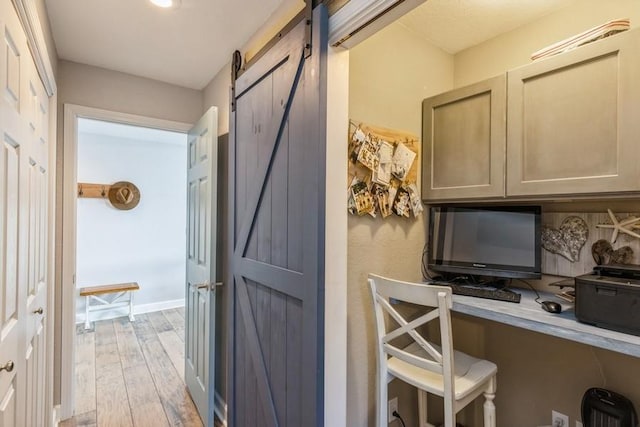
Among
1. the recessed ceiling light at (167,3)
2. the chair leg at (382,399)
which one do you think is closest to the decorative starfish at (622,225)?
the chair leg at (382,399)

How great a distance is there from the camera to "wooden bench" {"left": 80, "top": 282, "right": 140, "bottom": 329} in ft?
13.1

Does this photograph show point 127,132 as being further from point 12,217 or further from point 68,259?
point 12,217

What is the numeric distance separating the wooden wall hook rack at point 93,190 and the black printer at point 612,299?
16.3ft

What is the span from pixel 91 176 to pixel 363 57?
4187 mm

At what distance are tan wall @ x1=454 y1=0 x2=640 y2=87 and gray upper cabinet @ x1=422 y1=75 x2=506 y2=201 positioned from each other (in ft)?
1.26

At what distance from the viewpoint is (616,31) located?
1.32 m

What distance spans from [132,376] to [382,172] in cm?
282

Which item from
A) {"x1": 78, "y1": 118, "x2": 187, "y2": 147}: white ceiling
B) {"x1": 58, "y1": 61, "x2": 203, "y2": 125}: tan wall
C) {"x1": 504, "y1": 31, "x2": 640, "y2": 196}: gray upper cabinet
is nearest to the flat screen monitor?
{"x1": 504, "y1": 31, "x2": 640, "y2": 196}: gray upper cabinet

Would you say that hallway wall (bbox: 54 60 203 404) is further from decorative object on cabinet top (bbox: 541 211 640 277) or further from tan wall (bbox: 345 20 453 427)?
decorative object on cabinet top (bbox: 541 211 640 277)

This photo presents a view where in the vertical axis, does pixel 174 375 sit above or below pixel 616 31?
below

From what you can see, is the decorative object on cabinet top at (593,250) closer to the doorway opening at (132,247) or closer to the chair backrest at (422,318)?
the chair backrest at (422,318)

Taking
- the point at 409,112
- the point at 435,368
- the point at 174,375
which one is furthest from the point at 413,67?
the point at 174,375

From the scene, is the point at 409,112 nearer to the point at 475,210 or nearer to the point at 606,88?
the point at 475,210

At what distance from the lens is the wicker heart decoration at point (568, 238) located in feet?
5.32
